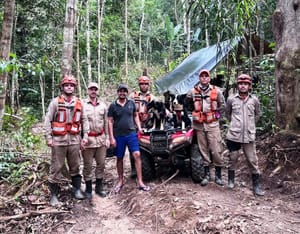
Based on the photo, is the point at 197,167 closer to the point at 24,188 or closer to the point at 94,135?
the point at 94,135

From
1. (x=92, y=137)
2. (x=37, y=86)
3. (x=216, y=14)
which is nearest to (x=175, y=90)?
(x=216, y=14)

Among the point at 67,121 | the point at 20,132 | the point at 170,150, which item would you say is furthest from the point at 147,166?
the point at 20,132

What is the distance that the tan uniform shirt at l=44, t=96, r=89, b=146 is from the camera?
4.60m

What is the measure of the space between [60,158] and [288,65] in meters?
3.77

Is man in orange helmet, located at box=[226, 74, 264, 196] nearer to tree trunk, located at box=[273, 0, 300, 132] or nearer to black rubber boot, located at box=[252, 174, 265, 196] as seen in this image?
black rubber boot, located at box=[252, 174, 265, 196]

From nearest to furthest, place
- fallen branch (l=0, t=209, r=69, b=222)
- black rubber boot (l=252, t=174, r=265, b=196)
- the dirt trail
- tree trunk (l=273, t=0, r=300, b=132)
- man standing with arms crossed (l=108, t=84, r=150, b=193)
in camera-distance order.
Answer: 1. the dirt trail
2. fallen branch (l=0, t=209, r=69, b=222)
3. black rubber boot (l=252, t=174, r=265, b=196)
4. man standing with arms crossed (l=108, t=84, r=150, b=193)
5. tree trunk (l=273, t=0, r=300, b=132)

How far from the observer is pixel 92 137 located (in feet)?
16.4

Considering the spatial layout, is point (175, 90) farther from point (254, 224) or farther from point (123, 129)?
point (254, 224)

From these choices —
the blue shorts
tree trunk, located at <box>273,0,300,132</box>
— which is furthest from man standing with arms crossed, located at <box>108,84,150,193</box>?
tree trunk, located at <box>273,0,300,132</box>

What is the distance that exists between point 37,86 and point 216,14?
34.7 ft

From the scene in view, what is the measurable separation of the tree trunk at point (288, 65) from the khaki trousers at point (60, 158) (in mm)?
3324

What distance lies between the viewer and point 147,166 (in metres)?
5.51

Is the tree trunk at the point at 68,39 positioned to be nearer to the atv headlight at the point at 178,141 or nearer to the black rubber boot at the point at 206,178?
the atv headlight at the point at 178,141

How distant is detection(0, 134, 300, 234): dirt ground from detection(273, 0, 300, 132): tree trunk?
0.33 meters
